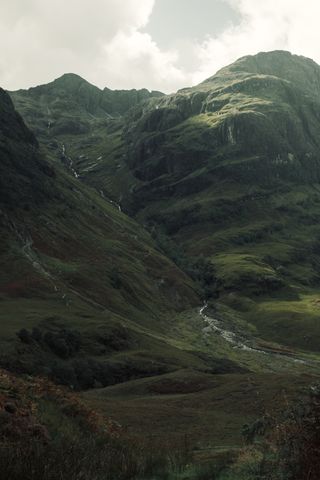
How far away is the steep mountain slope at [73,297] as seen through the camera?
8512cm

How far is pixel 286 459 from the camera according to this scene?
15.2 meters

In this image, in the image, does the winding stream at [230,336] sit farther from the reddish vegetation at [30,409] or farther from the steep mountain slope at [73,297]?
the reddish vegetation at [30,409]

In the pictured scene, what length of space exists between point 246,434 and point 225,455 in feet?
34.1

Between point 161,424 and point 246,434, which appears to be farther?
point 161,424

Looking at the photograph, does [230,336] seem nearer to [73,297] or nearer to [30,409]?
[73,297]

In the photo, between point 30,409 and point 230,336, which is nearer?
point 30,409

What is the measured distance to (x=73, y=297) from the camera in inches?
4968

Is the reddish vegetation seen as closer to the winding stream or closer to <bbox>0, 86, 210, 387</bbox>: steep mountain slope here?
<bbox>0, 86, 210, 387</bbox>: steep mountain slope

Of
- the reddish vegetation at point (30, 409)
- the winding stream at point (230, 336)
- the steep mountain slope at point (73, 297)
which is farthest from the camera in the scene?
the winding stream at point (230, 336)

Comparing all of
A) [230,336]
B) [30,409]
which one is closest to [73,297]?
[230,336]

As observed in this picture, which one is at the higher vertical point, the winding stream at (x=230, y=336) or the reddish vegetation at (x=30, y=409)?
the reddish vegetation at (x=30, y=409)

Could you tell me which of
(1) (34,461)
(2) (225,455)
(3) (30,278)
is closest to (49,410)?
(2) (225,455)

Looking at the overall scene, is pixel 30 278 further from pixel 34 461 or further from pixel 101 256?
pixel 34 461

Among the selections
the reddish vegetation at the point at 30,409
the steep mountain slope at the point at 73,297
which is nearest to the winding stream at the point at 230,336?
the steep mountain slope at the point at 73,297
